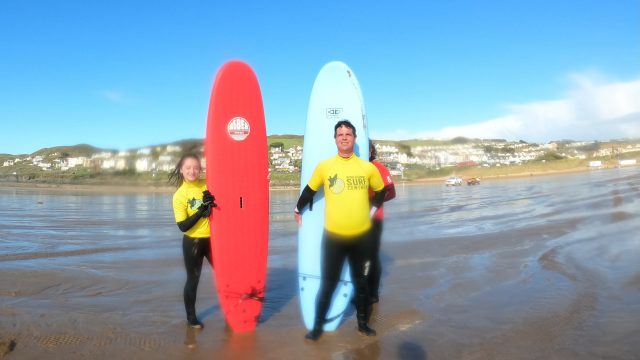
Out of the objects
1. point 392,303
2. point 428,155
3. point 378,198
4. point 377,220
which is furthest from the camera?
point 428,155

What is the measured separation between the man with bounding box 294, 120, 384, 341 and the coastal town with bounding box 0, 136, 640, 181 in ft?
42.5

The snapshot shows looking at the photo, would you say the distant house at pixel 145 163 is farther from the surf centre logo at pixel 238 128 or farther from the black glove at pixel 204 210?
the black glove at pixel 204 210

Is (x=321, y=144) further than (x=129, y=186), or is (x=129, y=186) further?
(x=129, y=186)

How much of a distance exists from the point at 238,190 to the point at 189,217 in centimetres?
55

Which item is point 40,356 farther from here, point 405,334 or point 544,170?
point 544,170

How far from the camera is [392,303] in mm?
4703

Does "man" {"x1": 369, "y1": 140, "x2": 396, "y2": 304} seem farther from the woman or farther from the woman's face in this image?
the woman's face

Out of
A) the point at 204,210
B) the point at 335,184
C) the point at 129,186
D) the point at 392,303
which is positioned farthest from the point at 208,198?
the point at 129,186

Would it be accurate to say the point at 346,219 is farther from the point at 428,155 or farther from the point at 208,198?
the point at 428,155

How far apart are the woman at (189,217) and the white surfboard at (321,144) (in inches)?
36.8

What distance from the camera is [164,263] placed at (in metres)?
7.20

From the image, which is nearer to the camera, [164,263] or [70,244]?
[164,263]

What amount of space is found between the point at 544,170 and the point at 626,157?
537 inches

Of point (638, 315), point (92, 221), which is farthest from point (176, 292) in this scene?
point (92, 221)
